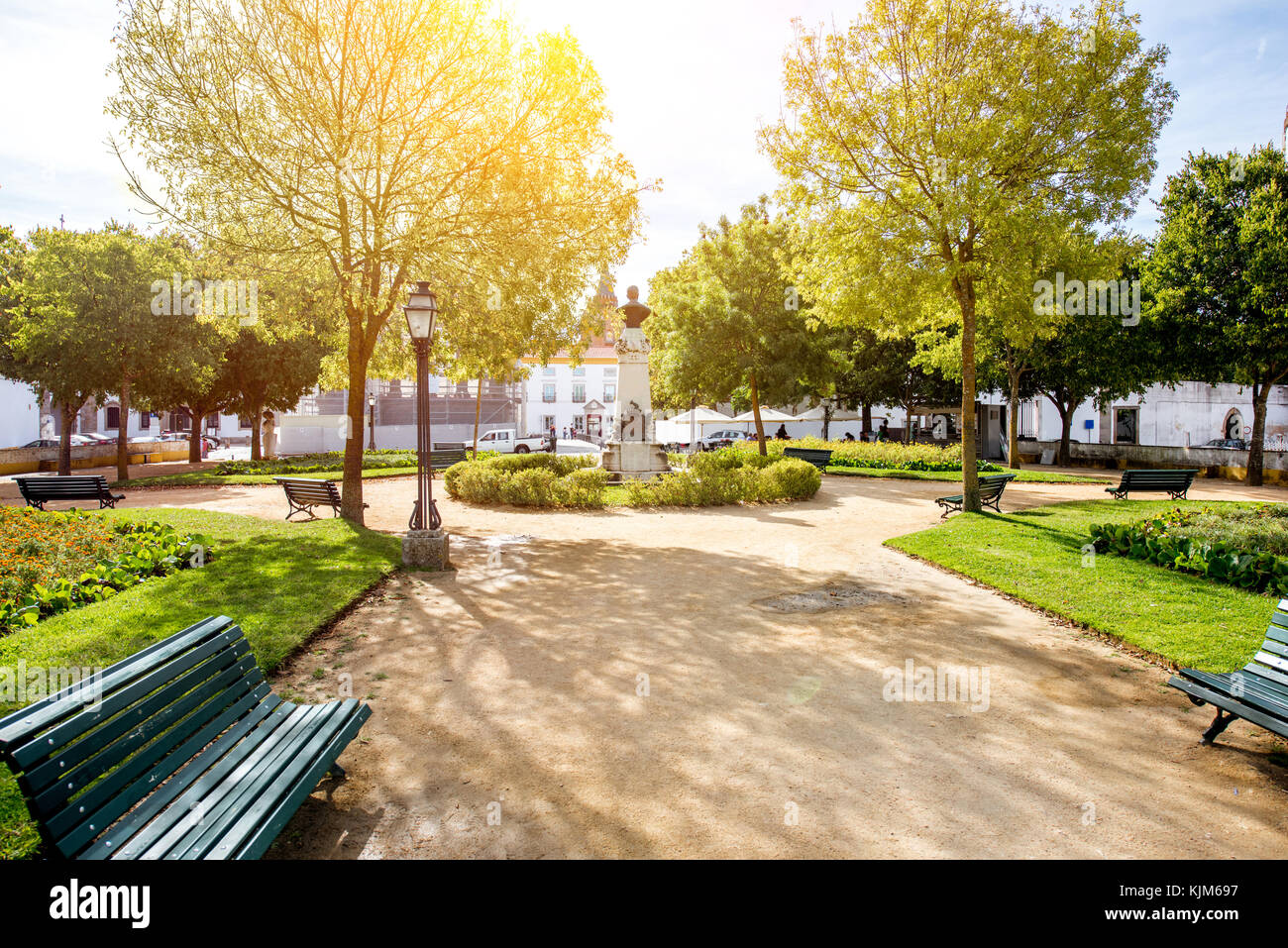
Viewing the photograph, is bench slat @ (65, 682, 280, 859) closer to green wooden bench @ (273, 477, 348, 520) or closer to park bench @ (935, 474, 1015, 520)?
green wooden bench @ (273, 477, 348, 520)

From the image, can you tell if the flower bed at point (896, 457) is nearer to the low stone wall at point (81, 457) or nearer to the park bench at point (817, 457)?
the park bench at point (817, 457)

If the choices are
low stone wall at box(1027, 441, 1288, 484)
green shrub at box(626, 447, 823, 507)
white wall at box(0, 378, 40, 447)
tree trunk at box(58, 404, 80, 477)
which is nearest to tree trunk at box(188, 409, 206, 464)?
tree trunk at box(58, 404, 80, 477)

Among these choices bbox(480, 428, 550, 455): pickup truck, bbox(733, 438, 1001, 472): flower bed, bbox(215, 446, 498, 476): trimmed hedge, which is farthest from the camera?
bbox(480, 428, 550, 455): pickup truck

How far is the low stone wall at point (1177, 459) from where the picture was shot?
2400 cm

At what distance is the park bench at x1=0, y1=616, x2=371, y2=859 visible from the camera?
8.19 ft

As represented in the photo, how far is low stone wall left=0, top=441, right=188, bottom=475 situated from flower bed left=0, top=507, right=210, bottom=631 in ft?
78.8

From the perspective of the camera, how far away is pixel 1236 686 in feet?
13.9

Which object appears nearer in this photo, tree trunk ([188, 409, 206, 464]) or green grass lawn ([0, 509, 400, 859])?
green grass lawn ([0, 509, 400, 859])

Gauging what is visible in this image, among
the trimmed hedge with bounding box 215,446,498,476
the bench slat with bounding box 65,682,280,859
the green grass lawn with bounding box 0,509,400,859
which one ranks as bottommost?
the green grass lawn with bounding box 0,509,400,859

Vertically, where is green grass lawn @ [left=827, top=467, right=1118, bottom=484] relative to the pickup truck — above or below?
below

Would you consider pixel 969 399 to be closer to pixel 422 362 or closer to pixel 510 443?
pixel 422 362
